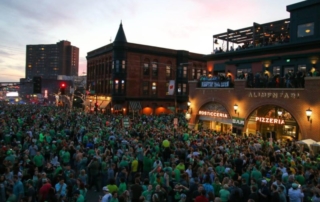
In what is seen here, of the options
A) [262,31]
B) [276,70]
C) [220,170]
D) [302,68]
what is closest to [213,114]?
[276,70]

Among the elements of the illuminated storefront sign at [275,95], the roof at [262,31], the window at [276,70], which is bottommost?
the illuminated storefront sign at [275,95]

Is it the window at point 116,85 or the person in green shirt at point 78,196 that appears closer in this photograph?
the person in green shirt at point 78,196

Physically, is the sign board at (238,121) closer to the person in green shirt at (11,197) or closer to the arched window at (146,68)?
the person in green shirt at (11,197)

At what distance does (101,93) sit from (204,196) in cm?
4741

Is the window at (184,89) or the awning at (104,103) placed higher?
the window at (184,89)

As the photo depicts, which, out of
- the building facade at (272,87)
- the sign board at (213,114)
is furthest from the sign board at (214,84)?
the sign board at (213,114)

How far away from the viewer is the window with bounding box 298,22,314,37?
23844 millimetres

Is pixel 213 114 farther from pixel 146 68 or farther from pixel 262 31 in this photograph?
pixel 146 68

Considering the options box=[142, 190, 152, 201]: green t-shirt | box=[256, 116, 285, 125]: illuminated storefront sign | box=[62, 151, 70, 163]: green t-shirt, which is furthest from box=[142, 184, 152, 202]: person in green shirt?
box=[256, 116, 285, 125]: illuminated storefront sign

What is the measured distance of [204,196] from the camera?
27.3 feet

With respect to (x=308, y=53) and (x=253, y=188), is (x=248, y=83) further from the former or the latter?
(x=253, y=188)

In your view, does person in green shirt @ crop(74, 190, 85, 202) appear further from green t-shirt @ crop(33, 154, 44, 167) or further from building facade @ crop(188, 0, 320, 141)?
building facade @ crop(188, 0, 320, 141)

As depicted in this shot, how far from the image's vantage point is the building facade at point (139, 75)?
153 feet

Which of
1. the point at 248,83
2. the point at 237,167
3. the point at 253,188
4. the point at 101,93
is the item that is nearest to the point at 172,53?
the point at 101,93
